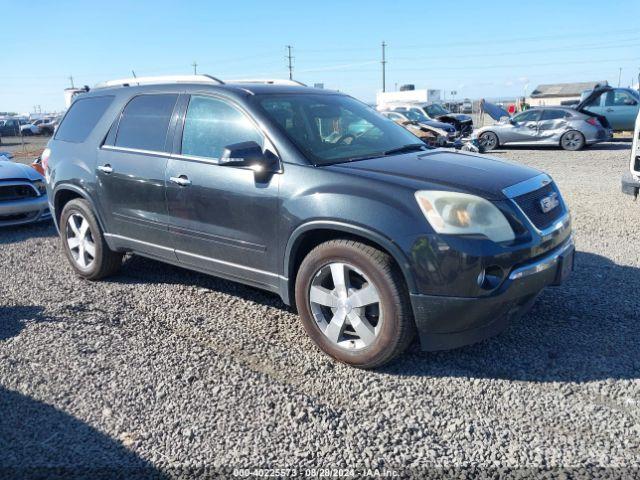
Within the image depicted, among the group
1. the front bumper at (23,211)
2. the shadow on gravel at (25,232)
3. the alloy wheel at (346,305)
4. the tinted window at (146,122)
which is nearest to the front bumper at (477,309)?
the alloy wheel at (346,305)

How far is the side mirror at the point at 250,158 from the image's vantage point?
3.66m

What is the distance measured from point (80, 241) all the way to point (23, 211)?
3.10 metres

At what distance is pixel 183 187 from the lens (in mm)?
4254

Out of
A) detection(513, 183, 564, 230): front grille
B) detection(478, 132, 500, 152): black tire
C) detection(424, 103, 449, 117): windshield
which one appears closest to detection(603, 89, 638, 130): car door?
detection(478, 132, 500, 152): black tire

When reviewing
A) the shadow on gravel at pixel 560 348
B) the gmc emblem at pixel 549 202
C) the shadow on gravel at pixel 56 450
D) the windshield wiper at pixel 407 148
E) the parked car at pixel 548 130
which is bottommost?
the parked car at pixel 548 130

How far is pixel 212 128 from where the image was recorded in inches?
167

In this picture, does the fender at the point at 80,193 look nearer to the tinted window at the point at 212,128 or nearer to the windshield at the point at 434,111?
the tinted window at the point at 212,128

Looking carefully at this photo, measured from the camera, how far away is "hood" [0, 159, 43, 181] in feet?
26.1

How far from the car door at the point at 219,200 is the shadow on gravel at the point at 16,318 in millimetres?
1250

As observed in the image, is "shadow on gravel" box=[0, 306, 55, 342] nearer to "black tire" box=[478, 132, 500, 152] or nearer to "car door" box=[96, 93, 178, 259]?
"car door" box=[96, 93, 178, 259]

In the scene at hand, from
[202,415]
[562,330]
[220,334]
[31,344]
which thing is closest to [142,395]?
[202,415]

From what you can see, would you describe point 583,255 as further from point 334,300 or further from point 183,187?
point 183,187

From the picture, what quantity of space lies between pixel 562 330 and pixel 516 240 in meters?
1.17

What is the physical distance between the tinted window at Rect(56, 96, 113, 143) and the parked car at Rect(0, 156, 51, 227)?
2.61m
